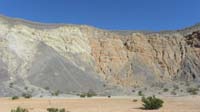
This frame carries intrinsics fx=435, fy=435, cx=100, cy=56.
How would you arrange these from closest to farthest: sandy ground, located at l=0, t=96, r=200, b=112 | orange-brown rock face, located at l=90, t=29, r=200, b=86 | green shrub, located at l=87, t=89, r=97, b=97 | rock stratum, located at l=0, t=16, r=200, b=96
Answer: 1. sandy ground, located at l=0, t=96, r=200, b=112
2. green shrub, located at l=87, t=89, r=97, b=97
3. rock stratum, located at l=0, t=16, r=200, b=96
4. orange-brown rock face, located at l=90, t=29, r=200, b=86

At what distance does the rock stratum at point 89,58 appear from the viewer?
201ft

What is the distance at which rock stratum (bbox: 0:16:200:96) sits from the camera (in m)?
61.3

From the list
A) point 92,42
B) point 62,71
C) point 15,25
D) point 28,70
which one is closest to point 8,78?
point 28,70

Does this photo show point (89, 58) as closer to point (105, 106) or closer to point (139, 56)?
point (139, 56)

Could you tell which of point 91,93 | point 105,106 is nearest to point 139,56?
Result: point 91,93

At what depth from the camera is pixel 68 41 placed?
236 feet

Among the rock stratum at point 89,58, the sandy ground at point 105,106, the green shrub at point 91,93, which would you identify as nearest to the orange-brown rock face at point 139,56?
the rock stratum at point 89,58

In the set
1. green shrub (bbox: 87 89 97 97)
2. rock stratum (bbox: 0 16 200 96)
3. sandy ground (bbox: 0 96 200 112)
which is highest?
rock stratum (bbox: 0 16 200 96)

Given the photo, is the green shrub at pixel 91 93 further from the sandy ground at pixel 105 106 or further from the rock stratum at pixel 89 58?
the sandy ground at pixel 105 106

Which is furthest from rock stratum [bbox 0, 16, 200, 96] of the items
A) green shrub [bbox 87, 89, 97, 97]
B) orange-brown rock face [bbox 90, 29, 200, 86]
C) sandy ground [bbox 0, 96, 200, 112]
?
sandy ground [bbox 0, 96, 200, 112]

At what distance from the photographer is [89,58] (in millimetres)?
71875

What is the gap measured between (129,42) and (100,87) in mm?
15490

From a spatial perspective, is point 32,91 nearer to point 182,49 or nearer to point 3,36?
point 3,36

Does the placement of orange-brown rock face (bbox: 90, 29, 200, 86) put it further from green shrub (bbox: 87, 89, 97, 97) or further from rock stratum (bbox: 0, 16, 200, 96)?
green shrub (bbox: 87, 89, 97, 97)
